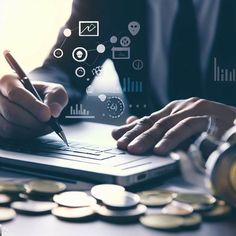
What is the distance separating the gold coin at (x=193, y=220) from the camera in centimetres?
47

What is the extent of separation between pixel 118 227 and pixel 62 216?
56mm

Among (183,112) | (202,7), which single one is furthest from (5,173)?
(202,7)

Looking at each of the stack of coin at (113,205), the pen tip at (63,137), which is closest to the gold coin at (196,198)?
the stack of coin at (113,205)

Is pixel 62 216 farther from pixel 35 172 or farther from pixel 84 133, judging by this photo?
pixel 84 133

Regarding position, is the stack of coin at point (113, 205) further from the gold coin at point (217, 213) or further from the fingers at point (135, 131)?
the fingers at point (135, 131)

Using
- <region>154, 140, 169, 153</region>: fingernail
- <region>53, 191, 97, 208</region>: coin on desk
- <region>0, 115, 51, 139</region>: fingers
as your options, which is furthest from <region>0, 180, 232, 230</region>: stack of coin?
<region>0, 115, 51, 139</region>: fingers

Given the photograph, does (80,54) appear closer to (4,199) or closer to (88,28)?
(88,28)

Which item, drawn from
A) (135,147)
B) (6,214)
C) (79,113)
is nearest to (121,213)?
(6,214)

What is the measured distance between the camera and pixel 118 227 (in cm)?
48

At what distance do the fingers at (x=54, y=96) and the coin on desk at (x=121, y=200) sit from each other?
314 mm

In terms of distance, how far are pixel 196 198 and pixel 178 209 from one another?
0.04 meters

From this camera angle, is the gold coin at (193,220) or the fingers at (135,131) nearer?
the gold coin at (193,220)

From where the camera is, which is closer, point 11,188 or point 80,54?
point 11,188

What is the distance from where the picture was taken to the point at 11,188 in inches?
21.9
